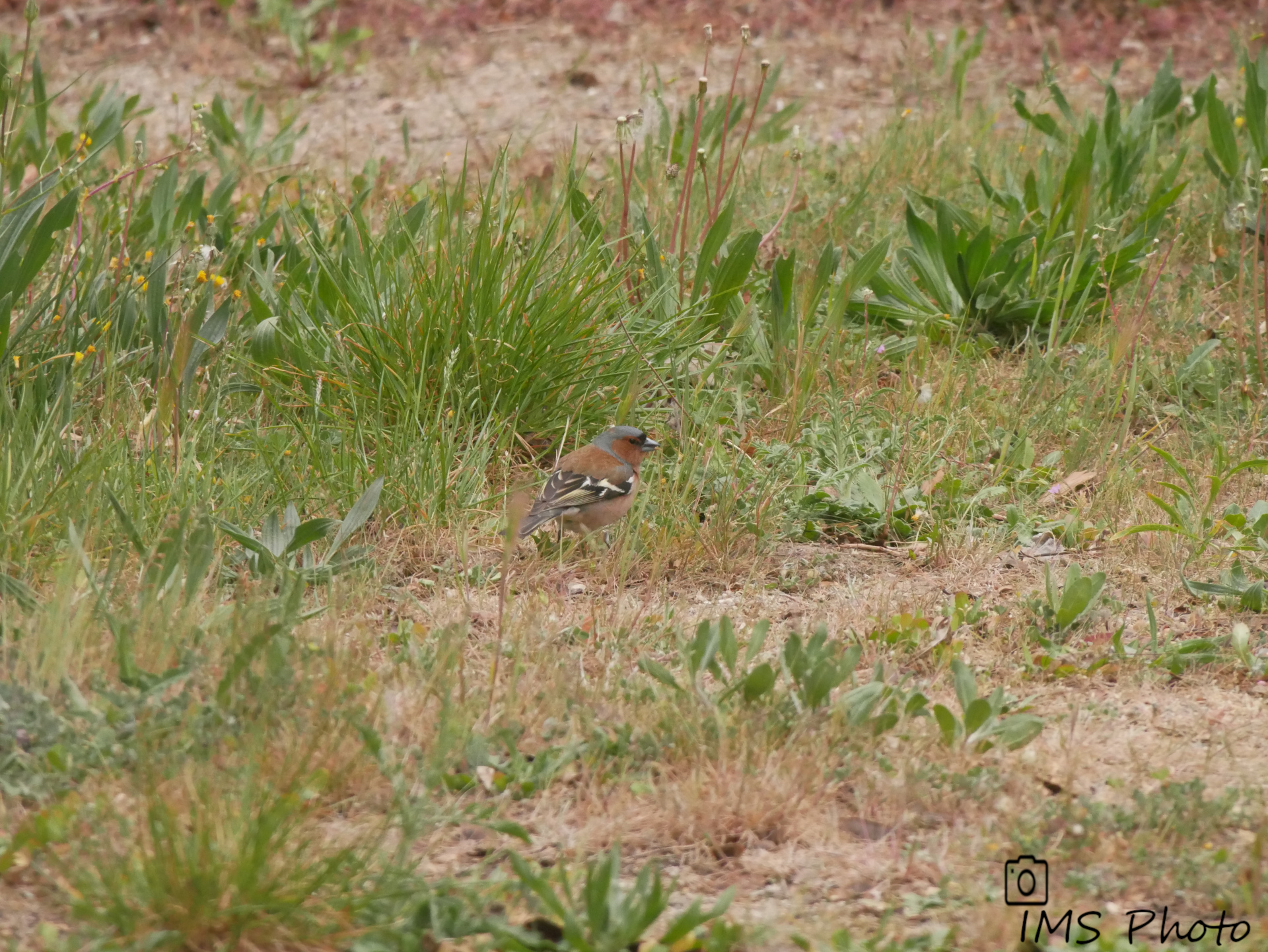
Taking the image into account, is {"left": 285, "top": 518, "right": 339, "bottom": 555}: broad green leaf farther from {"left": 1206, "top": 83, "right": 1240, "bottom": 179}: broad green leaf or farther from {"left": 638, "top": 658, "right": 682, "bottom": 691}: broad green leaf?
{"left": 1206, "top": 83, "right": 1240, "bottom": 179}: broad green leaf

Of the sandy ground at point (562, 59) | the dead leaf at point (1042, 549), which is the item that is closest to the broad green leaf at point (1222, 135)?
the sandy ground at point (562, 59)

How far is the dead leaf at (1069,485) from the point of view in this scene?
16.2 ft

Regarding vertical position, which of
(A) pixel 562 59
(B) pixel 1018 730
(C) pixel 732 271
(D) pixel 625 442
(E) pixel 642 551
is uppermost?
(A) pixel 562 59

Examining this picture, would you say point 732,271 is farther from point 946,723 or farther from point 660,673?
point 946,723

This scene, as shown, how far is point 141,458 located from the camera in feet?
14.1

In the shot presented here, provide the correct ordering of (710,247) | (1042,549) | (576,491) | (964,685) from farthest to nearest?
1. (710,247)
2. (1042,549)
3. (576,491)
4. (964,685)

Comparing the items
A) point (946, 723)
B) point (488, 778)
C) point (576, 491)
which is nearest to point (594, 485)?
point (576, 491)

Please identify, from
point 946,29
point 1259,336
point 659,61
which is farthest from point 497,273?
point 946,29

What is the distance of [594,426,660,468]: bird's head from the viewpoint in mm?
4801

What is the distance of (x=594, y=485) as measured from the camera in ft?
14.9

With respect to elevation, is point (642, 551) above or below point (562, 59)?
below

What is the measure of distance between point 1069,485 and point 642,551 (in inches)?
63.6

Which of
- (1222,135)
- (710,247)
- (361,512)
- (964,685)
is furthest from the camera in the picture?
(1222,135)

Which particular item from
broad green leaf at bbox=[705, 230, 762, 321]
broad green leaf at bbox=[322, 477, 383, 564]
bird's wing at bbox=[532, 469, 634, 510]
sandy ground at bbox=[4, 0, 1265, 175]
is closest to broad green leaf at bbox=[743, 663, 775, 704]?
bird's wing at bbox=[532, 469, 634, 510]
